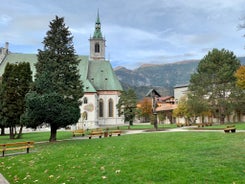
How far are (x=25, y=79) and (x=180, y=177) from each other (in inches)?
1336

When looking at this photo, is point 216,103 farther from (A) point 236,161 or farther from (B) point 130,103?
(A) point 236,161

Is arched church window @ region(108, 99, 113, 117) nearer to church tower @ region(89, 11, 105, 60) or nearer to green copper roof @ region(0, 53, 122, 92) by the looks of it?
green copper roof @ region(0, 53, 122, 92)

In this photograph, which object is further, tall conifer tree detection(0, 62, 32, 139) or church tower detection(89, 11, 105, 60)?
church tower detection(89, 11, 105, 60)

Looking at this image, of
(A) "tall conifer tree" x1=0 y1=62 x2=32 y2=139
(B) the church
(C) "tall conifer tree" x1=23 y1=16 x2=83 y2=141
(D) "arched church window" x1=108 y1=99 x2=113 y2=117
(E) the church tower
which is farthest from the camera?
(E) the church tower

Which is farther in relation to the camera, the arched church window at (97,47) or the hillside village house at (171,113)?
the arched church window at (97,47)

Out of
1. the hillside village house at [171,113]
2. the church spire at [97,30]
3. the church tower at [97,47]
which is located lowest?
the hillside village house at [171,113]

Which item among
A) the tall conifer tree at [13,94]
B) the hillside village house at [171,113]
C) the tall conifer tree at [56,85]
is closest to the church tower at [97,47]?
the hillside village house at [171,113]

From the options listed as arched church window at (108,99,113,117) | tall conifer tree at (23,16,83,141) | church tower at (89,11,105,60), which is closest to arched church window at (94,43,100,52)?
church tower at (89,11,105,60)

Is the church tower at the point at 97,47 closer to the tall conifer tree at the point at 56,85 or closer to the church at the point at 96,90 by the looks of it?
the church at the point at 96,90

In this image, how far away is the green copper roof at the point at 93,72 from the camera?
2822 inches

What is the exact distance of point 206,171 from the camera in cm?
855

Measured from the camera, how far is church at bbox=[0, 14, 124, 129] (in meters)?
69.2

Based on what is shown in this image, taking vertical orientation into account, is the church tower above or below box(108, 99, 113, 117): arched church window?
above

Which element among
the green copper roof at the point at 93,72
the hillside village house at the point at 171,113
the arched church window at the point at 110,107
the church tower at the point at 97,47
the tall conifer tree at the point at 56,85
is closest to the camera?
the tall conifer tree at the point at 56,85
